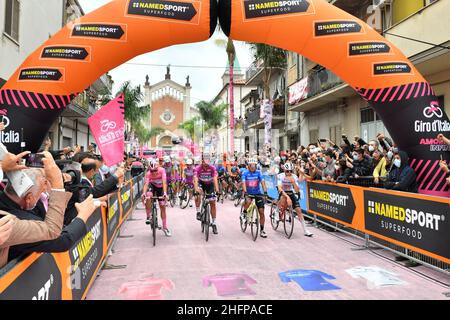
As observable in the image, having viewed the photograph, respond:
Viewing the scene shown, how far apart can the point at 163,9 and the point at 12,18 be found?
896 cm

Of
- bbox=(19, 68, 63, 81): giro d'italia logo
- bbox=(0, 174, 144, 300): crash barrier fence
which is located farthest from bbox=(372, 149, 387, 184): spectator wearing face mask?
bbox=(19, 68, 63, 81): giro d'italia logo

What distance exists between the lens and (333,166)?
1023 centimetres

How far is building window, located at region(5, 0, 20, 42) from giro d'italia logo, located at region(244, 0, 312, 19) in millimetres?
9832

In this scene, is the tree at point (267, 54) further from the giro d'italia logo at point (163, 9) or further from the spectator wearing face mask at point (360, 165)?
the giro d'italia logo at point (163, 9)

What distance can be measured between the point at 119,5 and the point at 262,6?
3124mm

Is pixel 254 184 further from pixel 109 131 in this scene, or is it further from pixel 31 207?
pixel 31 207

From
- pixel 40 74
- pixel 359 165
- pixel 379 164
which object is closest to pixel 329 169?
pixel 359 165

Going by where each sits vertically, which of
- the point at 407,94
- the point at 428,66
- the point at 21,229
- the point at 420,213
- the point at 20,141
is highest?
the point at 428,66

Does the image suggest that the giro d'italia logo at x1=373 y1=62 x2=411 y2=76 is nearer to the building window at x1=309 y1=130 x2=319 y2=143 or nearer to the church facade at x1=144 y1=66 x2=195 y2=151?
the building window at x1=309 y1=130 x2=319 y2=143

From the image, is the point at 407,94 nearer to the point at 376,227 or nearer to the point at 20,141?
the point at 376,227

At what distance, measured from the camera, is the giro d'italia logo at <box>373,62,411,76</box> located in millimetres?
8023

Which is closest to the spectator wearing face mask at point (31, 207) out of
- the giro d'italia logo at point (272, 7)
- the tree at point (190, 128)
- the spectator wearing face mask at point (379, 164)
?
the giro d'italia logo at point (272, 7)

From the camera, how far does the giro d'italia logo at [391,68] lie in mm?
8023
